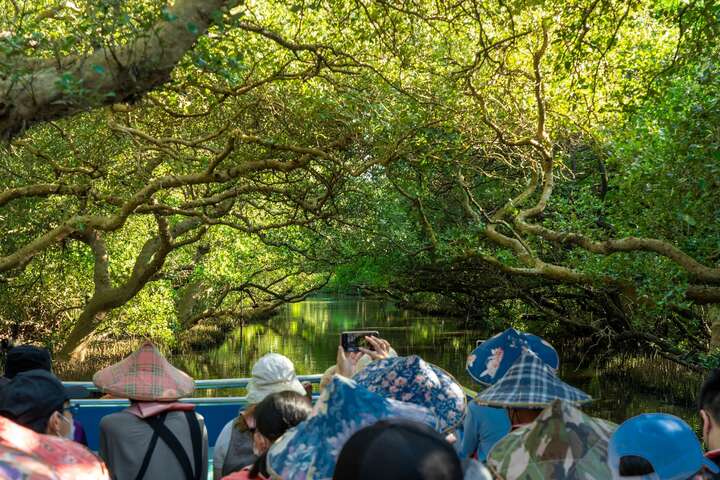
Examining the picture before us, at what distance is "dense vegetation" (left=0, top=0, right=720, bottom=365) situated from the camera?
5316mm

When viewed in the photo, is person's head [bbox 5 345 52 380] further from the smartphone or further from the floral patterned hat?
the floral patterned hat

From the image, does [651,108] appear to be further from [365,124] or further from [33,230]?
[33,230]

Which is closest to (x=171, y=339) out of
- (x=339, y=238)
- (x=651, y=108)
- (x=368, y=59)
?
(x=339, y=238)

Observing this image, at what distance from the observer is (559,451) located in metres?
2.75

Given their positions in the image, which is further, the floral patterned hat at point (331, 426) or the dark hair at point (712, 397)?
the dark hair at point (712, 397)

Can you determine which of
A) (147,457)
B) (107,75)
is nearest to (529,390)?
(147,457)

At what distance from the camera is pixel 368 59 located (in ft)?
32.9

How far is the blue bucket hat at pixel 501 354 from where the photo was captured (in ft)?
14.9

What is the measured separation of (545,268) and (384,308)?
41243mm

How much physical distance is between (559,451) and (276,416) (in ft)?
3.29

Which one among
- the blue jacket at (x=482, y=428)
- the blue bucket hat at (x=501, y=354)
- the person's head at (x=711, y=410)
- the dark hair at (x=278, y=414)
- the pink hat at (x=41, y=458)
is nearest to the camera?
the pink hat at (x=41, y=458)

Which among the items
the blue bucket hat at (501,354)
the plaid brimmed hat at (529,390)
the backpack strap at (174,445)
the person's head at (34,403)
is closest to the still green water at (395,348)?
the blue bucket hat at (501,354)

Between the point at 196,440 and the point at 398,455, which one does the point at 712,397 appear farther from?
the point at 196,440

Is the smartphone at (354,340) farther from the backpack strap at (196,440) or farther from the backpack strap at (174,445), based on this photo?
the backpack strap at (174,445)
